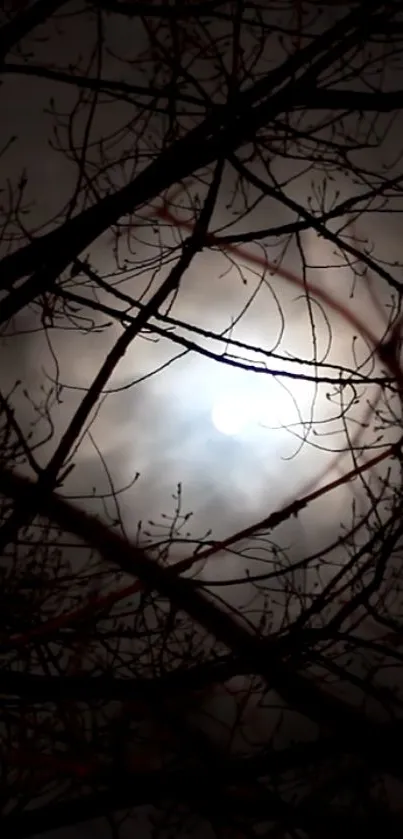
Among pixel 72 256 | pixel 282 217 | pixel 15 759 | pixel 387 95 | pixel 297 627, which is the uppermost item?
pixel 282 217

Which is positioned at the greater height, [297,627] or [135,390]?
[135,390]

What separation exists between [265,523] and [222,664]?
8.7 inches

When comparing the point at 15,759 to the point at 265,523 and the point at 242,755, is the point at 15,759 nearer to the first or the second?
the point at 242,755

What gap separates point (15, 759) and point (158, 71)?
1.09 m

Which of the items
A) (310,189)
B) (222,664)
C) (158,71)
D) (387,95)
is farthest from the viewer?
(310,189)

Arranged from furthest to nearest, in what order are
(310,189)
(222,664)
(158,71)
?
1. (310,189)
2. (158,71)
3. (222,664)

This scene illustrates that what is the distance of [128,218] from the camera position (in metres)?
1.49

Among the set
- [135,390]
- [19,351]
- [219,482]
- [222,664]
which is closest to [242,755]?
[222,664]

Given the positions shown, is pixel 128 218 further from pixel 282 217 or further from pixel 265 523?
pixel 265 523

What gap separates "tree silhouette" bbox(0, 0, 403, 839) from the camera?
Answer: 1230mm

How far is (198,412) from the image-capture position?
1.53 m

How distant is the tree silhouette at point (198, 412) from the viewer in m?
1.23

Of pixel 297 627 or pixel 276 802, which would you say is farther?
pixel 297 627

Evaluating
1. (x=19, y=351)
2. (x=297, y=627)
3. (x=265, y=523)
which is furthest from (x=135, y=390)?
(x=297, y=627)
